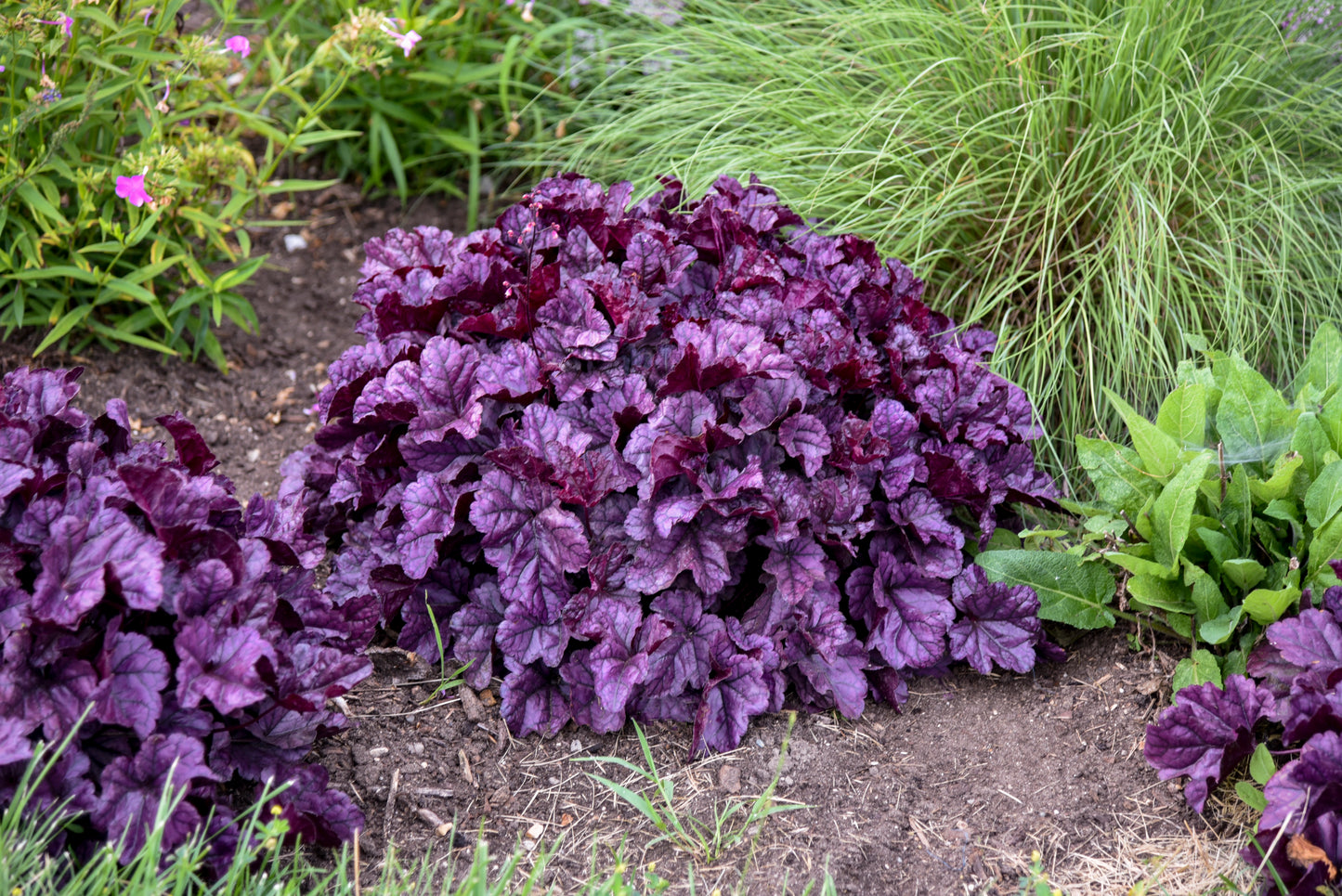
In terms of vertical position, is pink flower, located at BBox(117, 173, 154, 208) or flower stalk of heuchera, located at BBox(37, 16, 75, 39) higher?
flower stalk of heuchera, located at BBox(37, 16, 75, 39)

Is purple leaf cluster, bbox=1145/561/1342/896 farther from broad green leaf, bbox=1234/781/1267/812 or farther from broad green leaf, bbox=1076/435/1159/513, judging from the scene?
broad green leaf, bbox=1076/435/1159/513

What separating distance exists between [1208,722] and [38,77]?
9.38 feet

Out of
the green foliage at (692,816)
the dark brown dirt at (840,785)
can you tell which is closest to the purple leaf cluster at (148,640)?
the dark brown dirt at (840,785)

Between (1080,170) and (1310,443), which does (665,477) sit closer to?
(1310,443)

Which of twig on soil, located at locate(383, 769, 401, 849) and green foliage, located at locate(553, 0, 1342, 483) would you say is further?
green foliage, located at locate(553, 0, 1342, 483)

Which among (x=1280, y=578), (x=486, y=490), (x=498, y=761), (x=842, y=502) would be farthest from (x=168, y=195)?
(x=1280, y=578)

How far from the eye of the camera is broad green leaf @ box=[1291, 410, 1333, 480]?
80.7 inches

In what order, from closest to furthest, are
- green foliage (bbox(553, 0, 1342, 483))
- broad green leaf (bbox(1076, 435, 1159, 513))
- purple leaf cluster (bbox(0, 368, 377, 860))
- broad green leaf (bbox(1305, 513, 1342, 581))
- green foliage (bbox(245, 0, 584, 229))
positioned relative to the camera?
purple leaf cluster (bbox(0, 368, 377, 860))
broad green leaf (bbox(1305, 513, 1342, 581))
broad green leaf (bbox(1076, 435, 1159, 513))
green foliage (bbox(553, 0, 1342, 483))
green foliage (bbox(245, 0, 584, 229))

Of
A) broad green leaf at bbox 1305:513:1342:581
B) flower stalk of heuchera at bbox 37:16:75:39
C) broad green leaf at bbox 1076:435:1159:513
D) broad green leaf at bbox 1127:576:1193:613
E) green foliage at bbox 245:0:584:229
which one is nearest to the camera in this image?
broad green leaf at bbox 1305:513:1342:581

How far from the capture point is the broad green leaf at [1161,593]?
2037 millimetres

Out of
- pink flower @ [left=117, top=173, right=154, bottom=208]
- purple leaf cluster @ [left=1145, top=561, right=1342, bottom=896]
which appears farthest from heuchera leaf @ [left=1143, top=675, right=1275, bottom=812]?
pink flower @ [left=117, top=173, right=154, bottom=208]

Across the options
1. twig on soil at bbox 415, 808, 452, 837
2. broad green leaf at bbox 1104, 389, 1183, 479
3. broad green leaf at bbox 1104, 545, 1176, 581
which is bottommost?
twig on soil at bbox 415, 808, 452, 837

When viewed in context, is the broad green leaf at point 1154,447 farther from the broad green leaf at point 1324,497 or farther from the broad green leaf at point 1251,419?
the broad green leaf at point 1324,497

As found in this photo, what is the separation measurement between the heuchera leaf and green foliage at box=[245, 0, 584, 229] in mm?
2461
